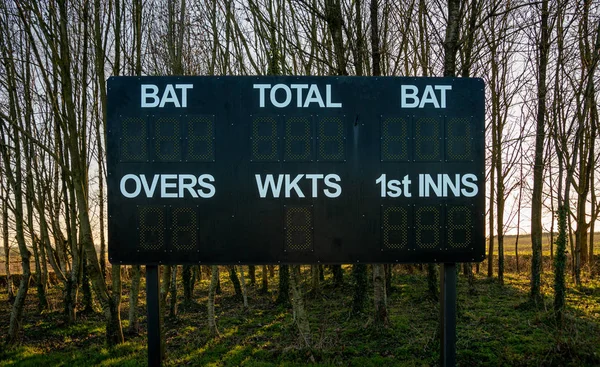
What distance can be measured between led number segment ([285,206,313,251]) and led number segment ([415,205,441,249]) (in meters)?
1.26

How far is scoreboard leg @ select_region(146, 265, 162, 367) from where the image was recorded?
5.13 m

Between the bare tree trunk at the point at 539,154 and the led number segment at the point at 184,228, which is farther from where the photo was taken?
the bare tree trunk at the point at 539,154

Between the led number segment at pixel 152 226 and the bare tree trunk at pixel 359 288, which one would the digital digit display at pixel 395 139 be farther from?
the bare tree trunk at pixel 359 288

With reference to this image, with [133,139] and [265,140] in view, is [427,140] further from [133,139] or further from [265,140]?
[133,139]

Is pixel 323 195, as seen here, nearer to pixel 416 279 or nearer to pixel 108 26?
pixel 108 26

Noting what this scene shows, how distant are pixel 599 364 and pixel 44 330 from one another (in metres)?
10.9

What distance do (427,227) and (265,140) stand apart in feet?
7.03

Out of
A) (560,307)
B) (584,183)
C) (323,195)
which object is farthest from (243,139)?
(584,183)

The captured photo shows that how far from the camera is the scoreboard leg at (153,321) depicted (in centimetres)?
513

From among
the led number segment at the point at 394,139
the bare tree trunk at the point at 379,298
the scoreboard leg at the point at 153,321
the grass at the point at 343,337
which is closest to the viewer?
the led number segment at the point at 394,139

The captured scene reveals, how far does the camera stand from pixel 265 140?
489 centimetres

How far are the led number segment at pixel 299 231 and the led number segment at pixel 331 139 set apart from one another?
0.68 m

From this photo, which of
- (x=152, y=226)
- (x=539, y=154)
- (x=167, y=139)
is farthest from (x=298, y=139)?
(x=539, y=154)

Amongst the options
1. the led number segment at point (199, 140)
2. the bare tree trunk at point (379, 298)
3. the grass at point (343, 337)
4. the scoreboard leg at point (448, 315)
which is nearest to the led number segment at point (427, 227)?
the scoreboard leg at point (448, 315)
